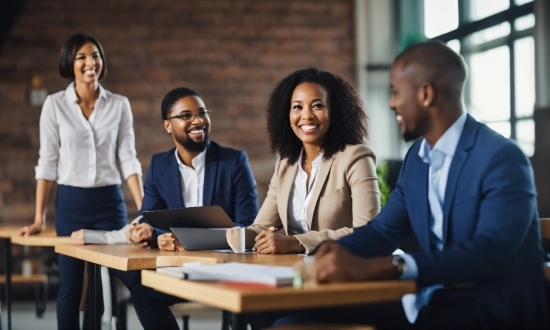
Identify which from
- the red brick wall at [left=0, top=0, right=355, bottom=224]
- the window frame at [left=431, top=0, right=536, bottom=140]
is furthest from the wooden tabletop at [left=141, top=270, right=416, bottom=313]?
the red brick wall at [left=0, top=0, right=355, bottom=224]

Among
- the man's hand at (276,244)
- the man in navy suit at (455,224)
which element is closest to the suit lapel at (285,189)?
the man's hand at (276,244)

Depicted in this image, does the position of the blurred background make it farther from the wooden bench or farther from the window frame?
the wooden bench

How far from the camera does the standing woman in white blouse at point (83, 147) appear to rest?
3.88 m

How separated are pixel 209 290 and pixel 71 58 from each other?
2.68m

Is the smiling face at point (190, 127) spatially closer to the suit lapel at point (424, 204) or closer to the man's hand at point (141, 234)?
the man's hand at point (141, 234)

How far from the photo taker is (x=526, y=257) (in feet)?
5.85

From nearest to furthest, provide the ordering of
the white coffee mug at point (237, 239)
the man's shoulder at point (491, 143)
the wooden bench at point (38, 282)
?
the man's shoulder at point (491, 143) < the white coffee mug at point (237, 239) < the wooden bench at point (38, 282)

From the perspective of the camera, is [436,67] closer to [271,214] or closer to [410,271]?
[410,271]

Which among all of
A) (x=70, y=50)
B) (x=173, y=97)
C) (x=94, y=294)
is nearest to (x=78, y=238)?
(x=94, y=294)

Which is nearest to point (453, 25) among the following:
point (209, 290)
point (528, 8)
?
point (528, 8)

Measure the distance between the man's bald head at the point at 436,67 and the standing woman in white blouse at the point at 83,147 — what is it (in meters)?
2.42

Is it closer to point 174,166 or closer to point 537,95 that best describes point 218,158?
point 174,166

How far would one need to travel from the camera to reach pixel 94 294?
2891mm

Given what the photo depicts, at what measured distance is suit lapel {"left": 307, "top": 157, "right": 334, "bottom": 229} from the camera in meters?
2.78
